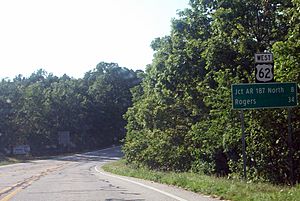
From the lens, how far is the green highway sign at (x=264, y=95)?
49.9 feet

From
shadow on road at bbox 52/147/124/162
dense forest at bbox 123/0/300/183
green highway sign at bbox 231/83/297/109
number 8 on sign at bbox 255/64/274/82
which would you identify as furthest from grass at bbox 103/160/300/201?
shadow on road at bbox 52/147/124/162

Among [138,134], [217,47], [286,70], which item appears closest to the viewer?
[286,70]

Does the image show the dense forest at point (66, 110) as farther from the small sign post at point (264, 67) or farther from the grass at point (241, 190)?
the small sign post at point (264, 67)

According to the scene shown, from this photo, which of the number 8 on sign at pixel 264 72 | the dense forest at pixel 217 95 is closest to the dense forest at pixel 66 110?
the dense forest at pixel 217 95

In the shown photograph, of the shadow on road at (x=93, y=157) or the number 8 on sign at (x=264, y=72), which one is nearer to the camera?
the number 8 on sign at (x=264, y=72)

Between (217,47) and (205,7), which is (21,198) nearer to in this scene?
(217,47)

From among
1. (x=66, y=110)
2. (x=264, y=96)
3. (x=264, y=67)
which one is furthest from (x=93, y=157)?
(x=264, y=67)

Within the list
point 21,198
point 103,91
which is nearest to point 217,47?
point 21,198

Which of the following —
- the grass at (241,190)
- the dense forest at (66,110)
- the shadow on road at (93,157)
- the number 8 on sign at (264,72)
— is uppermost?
the dense forest at (66,110)

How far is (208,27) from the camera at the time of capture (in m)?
25.4

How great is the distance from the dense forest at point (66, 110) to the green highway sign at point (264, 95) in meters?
66.2

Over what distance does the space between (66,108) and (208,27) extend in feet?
226

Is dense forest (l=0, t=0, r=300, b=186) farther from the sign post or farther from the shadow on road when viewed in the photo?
the shadow on road

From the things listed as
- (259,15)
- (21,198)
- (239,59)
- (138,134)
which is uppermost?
(259,15)
